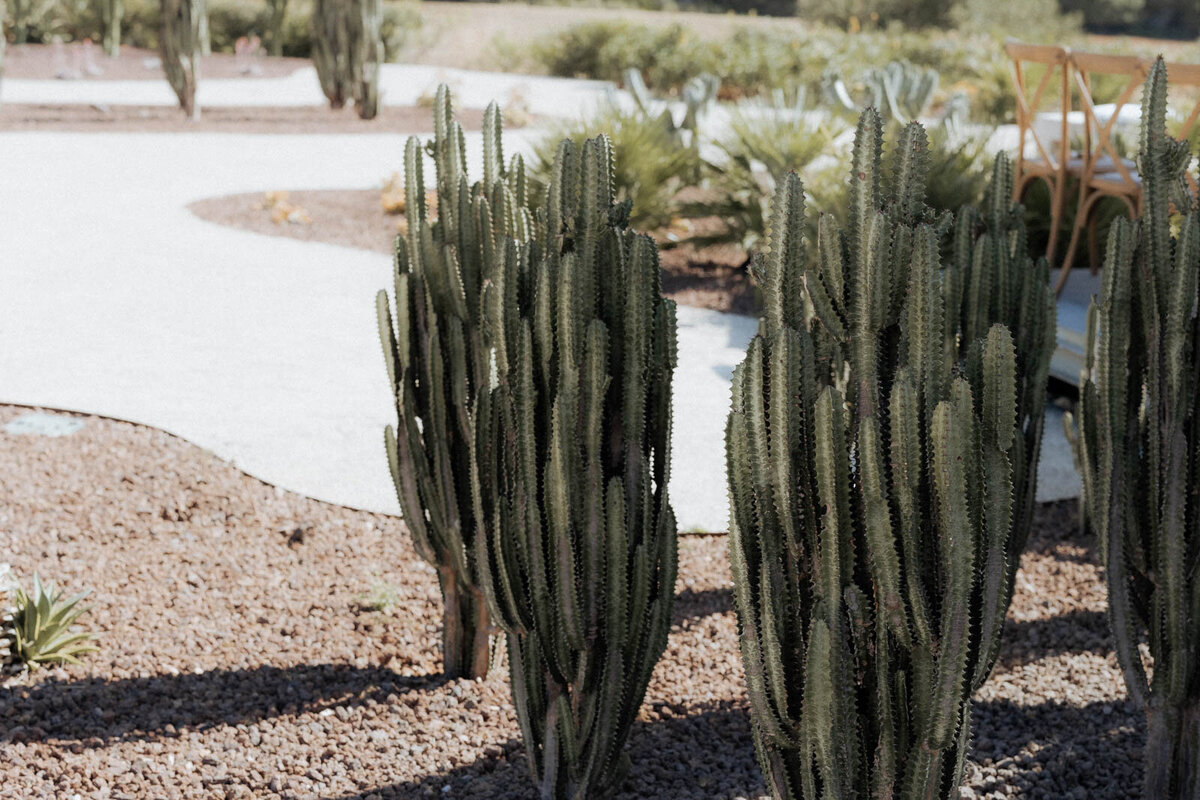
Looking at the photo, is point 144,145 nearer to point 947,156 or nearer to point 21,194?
point 21,194

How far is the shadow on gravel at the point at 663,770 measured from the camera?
2.77 meters

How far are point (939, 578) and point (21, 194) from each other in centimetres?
942

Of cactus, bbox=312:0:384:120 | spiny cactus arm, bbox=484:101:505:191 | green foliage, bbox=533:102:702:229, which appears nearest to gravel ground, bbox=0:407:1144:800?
spiny cactus arm, bbox=484:101:505:191

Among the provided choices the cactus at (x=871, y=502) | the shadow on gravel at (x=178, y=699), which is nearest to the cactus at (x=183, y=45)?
the shadow on gravel at (x=178, y=699)

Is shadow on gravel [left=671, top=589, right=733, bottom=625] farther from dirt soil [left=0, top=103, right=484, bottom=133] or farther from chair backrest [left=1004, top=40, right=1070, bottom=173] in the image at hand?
dirt soil [left=0, top=103, right=484, bottom=133]

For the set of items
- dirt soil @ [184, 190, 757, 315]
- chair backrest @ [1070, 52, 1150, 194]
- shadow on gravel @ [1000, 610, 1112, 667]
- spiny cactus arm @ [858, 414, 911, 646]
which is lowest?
shadow on gravel @ [1000, 610, 1112, 667]

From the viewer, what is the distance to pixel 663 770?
2.87 m

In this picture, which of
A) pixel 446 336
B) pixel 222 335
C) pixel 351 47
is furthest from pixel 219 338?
pixel 351 47

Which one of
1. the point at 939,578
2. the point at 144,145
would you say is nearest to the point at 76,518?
the point at 939,578

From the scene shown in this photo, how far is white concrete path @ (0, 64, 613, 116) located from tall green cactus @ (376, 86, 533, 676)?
11953 mm

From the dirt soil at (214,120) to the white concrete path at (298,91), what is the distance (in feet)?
1.68

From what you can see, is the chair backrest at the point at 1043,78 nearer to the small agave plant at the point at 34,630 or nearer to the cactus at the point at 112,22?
the small agave plant at the point at 34,630

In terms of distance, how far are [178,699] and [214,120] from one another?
12.7 meters

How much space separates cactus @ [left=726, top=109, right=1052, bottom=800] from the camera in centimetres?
196
